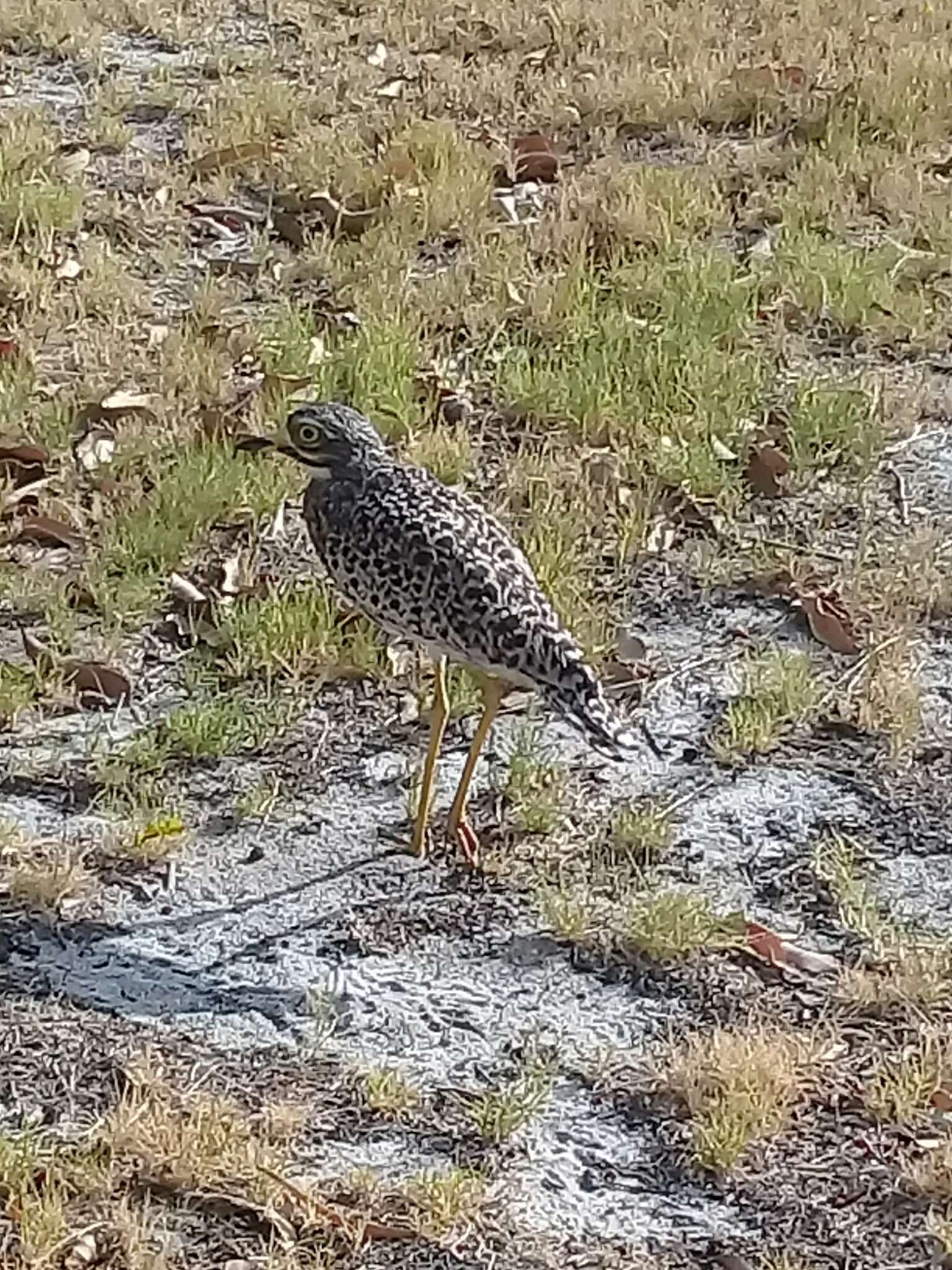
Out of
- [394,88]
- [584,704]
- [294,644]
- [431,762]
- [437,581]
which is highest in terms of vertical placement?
[437,581]

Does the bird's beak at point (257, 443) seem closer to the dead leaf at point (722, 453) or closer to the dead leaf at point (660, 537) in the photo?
the dead leaf at point (660, 537)

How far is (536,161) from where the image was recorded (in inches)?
337

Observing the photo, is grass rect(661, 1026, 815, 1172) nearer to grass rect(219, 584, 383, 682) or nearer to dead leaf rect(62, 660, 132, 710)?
grass rect(219, 584, 383, 682)

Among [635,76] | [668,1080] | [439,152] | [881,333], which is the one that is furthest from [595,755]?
[635,76]

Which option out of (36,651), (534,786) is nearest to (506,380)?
(36,651)

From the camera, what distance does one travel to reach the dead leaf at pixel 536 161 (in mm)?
8523

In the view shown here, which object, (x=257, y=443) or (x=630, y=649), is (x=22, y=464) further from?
(x=630, y=649)

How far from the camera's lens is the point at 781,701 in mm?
5340

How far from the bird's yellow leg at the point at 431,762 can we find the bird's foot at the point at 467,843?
7 centimetres

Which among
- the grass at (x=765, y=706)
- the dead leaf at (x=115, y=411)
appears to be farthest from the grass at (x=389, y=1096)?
the dead leaf at (x=115, y=411)

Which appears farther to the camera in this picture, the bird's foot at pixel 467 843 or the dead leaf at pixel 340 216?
the dead leaf at pixel 340 216

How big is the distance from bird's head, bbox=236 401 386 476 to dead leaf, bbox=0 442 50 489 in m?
1.35

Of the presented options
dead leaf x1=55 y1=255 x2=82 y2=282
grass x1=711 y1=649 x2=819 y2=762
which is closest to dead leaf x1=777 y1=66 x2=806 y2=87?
dead leaf x1=55 y1=255 x2=82 y2=282

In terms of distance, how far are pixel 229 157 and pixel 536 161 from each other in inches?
46.3
